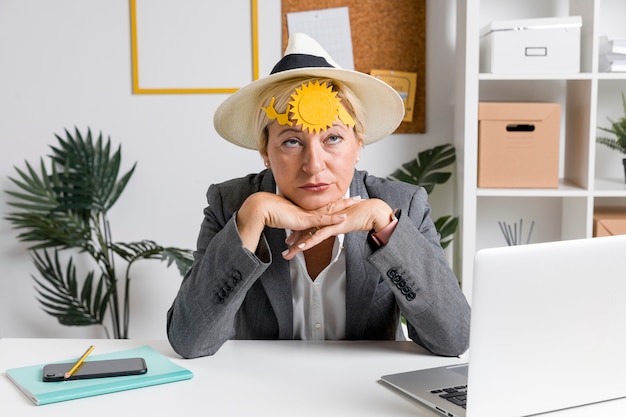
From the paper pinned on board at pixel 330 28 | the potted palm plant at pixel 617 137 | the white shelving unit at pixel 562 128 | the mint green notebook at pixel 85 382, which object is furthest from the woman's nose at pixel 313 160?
the potted palm plant at pixel 617 137

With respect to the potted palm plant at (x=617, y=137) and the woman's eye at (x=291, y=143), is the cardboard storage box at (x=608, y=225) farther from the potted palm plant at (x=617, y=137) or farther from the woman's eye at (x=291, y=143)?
the woman's eye at (x=291, y=143)

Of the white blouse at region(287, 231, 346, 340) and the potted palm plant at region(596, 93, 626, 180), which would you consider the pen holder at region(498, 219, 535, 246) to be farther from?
the white blouse at region(287, 231, 346, 340)

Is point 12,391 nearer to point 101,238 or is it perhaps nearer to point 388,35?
point 101,238

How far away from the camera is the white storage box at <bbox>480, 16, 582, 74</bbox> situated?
9.62 ft

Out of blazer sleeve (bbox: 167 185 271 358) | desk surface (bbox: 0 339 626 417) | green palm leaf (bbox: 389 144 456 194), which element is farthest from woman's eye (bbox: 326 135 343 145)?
green palm leaf (bbox: 389 144 456 194)

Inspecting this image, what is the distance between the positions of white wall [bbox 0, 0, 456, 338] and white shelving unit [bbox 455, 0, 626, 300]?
22 centimetres

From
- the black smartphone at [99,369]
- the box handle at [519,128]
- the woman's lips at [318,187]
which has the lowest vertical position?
the black smartphone at [99,369]

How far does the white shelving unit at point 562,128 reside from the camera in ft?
9.78

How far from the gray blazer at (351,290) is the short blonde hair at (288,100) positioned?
7.0 inches

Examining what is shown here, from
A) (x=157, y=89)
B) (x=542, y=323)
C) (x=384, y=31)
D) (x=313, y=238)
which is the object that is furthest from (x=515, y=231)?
(x=542, y=323)

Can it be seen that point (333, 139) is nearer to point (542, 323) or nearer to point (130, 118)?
point (542, 323)

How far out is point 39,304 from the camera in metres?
3.55

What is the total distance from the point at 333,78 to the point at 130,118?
1.78m

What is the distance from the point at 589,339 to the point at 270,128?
864mm
